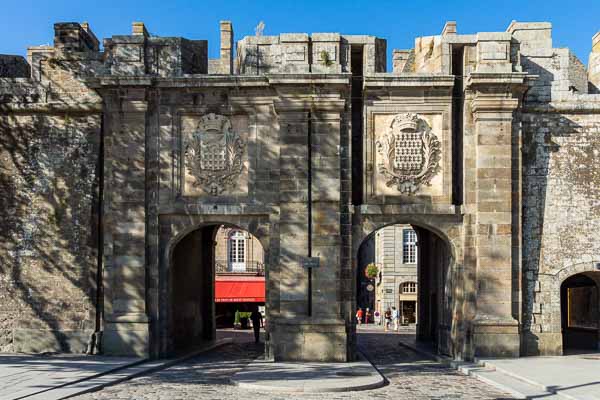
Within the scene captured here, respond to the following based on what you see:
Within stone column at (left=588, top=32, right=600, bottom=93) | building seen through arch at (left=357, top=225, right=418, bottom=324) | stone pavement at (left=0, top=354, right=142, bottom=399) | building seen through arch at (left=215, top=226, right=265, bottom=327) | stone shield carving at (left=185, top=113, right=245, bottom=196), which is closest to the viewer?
stone pavement at (left=0, top=354, right=142, bottom=399)

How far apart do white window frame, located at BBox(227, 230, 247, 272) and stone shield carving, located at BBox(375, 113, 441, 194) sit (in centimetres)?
2242

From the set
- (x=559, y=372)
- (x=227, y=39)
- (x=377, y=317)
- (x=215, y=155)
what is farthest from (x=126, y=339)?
(x=377, y=317)

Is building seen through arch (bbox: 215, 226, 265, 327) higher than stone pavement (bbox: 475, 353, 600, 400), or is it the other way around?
building seen through arch (bbox: 215, 226, 265, 327)

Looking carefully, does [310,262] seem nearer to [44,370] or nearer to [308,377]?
[308,377]

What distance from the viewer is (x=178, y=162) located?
59.8 ft

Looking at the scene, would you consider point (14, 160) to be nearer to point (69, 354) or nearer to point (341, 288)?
point (69, 354)

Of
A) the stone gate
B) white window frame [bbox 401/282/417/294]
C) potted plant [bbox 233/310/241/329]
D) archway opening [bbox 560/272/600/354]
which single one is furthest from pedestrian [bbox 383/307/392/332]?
the stone gate

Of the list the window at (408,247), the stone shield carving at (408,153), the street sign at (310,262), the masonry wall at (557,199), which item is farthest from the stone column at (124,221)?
the window at (408,247)

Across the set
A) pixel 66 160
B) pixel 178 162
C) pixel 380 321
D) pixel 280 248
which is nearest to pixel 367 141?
pixel 280 248

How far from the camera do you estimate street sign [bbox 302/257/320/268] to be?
17.5 m

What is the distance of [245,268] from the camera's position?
3953cm

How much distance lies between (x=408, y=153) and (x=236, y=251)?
22.9 meters

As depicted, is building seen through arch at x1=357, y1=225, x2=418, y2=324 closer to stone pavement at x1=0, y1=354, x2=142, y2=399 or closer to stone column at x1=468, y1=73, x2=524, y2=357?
stone column at x1=468, y1=73, x2=524, y2=357

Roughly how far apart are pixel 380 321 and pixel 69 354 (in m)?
24.5
